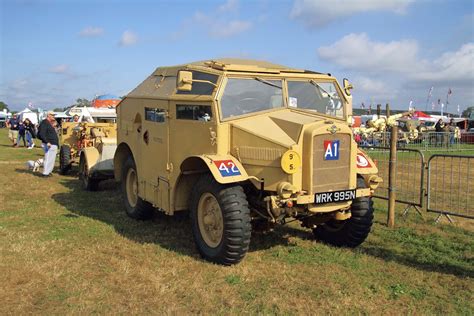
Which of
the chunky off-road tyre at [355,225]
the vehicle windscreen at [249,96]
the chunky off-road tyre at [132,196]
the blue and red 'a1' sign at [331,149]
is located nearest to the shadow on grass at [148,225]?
the chunky off-road tyre at [132,196]

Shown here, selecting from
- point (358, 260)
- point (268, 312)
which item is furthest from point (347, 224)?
point (268, 312)

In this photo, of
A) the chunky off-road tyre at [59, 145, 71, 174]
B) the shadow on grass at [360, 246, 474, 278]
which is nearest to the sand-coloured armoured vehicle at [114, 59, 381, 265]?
the shadow on grass at [360, 246, 474, 278]

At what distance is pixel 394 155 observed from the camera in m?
7.45

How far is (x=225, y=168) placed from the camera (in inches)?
208

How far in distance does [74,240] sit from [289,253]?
3.01m

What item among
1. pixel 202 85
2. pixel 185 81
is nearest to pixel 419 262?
pixel 202 85

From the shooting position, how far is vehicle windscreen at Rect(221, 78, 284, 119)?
19.0ft

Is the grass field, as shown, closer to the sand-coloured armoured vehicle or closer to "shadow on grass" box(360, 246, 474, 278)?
"shadow on grass" box(360, 246, 474, 278)

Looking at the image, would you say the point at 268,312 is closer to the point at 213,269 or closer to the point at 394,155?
the point at 213,269

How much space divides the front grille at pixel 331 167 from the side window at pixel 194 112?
1.40 metres

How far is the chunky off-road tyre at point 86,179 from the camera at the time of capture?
34.4ft

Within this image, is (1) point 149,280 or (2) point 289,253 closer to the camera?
(1) point 149,280

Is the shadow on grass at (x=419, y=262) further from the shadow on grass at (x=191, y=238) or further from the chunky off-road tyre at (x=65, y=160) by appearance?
the chunky off-road tyre at (x=65, y=160)

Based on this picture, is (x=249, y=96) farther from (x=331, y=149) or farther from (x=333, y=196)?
(x=333, y=196)
